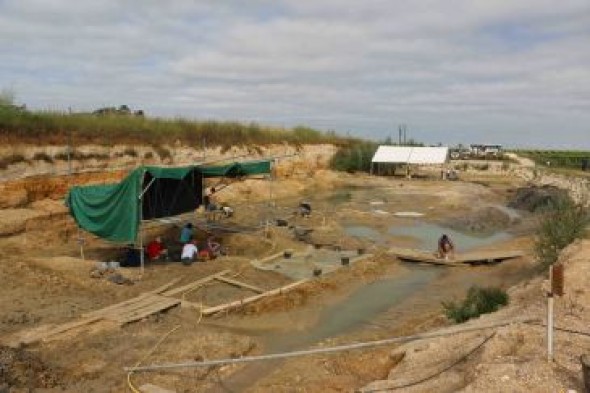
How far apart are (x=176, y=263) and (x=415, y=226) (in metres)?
13.8

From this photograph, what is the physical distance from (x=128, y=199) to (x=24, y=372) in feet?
24.4

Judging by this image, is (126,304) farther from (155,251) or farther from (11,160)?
(11,160)

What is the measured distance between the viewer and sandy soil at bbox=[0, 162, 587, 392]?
9.83 meters

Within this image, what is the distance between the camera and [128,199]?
16.9 meters

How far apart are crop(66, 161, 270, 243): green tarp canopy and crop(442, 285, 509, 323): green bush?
8548 millimetres

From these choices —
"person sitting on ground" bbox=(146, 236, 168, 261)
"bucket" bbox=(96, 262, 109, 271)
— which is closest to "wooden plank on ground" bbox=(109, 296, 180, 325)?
"bucket" bbox=(96, 262, 109, 271)

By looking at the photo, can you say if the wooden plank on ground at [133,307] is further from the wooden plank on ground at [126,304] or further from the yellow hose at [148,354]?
the yellow hose at [148,354]

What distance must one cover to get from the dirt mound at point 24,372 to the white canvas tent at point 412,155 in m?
41.4

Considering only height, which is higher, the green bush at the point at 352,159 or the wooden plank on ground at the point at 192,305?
the green bush at the point at 352,159

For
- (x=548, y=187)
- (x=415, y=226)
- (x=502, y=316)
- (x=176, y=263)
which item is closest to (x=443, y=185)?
(x=548, y=187)

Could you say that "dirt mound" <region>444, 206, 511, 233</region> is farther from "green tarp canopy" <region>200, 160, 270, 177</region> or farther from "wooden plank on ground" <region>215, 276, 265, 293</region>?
"wooden plank on ground" <region>215, 276, 265, 293</region>

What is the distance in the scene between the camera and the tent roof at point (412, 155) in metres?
49.4

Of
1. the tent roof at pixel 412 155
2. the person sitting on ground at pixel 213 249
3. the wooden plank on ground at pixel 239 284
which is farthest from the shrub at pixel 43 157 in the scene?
the tent roof at pixel 412 155

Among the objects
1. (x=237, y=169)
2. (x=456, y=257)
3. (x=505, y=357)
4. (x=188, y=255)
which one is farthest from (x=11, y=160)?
(x=505, y=357)
